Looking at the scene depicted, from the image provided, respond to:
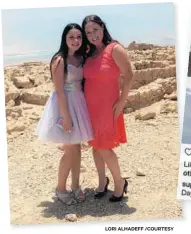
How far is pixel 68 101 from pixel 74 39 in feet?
1.33

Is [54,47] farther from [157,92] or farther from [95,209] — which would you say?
[157,92]

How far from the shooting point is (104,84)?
9.11ft

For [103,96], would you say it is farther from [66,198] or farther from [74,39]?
[66,198]


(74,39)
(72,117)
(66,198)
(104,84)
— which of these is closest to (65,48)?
(74,39)

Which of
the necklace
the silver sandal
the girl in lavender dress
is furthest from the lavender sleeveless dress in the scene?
the silver sandal

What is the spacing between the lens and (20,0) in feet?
10.00

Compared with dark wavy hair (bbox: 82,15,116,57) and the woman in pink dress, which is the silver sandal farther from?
dark wavy hair (bbox: 82,15,116,57)

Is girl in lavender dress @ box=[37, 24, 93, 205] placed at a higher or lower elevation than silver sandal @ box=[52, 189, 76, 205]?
higher

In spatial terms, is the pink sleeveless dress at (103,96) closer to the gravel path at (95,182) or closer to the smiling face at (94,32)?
the smiling face at (94,32)

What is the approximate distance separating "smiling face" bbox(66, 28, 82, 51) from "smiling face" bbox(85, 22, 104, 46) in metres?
0.06

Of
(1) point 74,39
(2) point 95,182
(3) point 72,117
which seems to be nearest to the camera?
(1) point 74,39

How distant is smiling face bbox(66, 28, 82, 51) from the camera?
270 cm

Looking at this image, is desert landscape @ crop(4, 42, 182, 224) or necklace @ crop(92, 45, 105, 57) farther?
desert landscape @ crop(4, 42, 182, 224)

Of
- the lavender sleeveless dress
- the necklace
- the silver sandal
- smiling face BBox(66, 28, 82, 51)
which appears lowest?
the silver sandal
